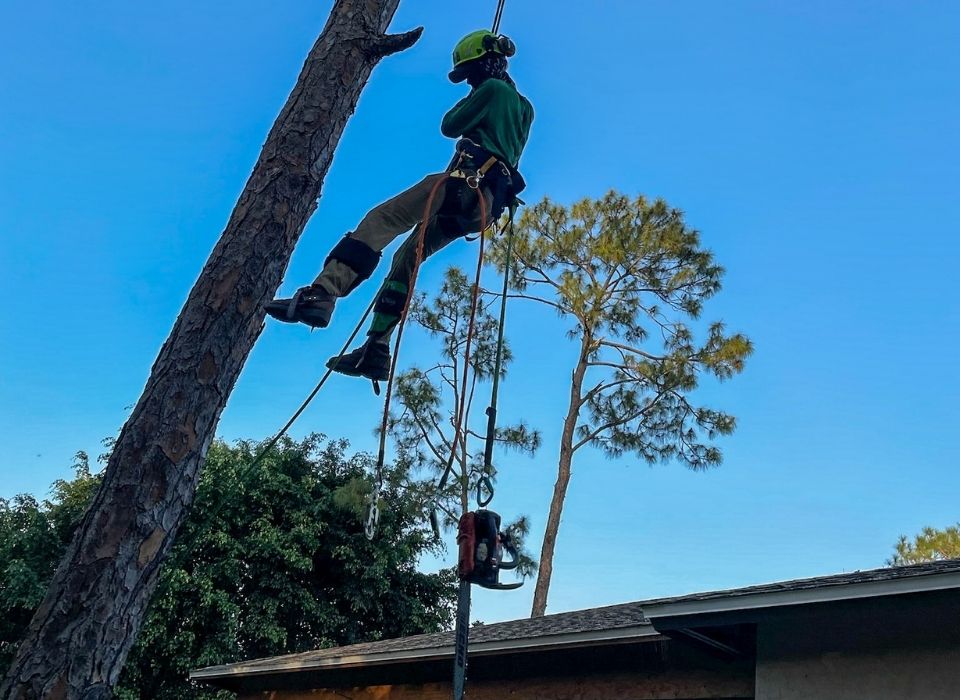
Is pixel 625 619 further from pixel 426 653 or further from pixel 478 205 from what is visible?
pixel 478 205

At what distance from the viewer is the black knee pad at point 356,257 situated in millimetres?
3885

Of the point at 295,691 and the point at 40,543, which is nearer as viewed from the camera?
the point at 295,691

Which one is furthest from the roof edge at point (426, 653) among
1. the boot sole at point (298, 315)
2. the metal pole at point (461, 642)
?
the metal pole at point (461, 642)

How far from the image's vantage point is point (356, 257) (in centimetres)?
390

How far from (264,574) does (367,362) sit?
12253 mm

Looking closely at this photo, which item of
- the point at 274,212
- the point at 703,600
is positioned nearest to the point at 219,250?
A: the point at 274,212

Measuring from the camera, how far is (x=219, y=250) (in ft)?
10.5

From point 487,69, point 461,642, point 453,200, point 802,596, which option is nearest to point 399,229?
point 453,200

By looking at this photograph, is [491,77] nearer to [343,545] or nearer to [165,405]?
[165,405]

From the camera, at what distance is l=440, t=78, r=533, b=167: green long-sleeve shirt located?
4.23 meters

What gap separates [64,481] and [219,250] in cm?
1537

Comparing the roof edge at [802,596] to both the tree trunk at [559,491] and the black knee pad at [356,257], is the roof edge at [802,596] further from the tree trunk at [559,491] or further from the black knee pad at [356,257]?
the tree trunk at [559,491]

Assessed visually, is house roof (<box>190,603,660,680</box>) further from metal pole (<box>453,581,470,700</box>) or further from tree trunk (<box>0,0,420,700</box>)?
tree trunk (<box>0,0,420,700</box>)

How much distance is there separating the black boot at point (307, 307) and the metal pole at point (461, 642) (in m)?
1.33
